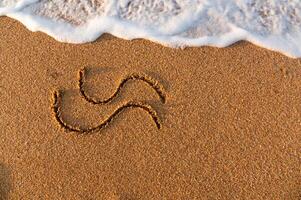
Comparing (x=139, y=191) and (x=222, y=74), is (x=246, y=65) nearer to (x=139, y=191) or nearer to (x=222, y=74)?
(x=222, y=74)

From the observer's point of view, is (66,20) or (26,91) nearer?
(26,91)

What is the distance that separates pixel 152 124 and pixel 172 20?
2.36 ft

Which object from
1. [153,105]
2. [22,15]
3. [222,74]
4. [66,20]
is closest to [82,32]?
[66,20]

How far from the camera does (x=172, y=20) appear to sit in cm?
255

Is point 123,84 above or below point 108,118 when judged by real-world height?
above

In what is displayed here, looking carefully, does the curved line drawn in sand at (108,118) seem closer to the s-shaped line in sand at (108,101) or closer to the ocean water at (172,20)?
the s-shaped line in sand at (108,101)

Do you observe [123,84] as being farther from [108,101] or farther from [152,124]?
[152,124]

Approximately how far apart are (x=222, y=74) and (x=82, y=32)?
2.89ft

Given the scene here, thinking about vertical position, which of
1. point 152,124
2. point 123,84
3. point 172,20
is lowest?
point 152,124

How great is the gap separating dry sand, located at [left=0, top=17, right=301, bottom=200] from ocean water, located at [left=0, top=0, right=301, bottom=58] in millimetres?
73

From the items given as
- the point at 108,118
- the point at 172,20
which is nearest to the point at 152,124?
the point at 108,118

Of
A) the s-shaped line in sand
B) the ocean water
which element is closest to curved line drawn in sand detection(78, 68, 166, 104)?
the s-shaped line in sand

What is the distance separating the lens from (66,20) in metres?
2.60

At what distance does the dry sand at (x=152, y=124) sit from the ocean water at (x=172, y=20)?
2.9 inches
